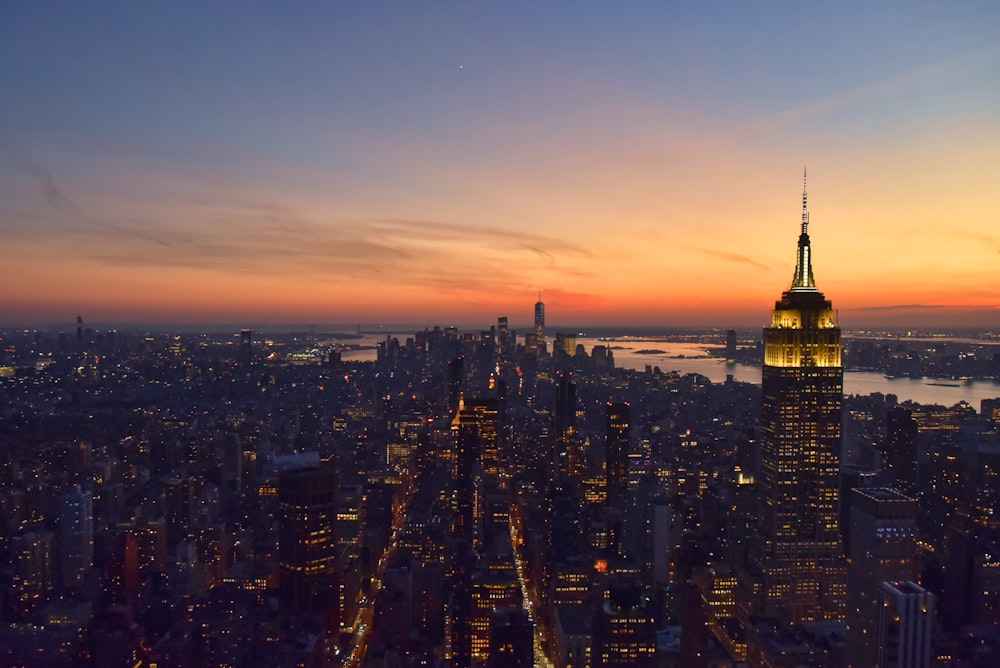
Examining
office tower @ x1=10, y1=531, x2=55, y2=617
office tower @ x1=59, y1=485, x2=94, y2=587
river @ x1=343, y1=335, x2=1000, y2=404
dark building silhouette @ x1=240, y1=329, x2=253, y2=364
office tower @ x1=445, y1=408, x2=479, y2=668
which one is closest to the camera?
office tower @ x1=445, y1=408, x2=479, y2=668

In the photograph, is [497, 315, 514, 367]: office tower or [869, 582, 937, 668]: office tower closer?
[869, 582, 937, 668]: office tower

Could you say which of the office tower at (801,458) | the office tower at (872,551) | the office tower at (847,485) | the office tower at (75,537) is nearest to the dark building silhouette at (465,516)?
the office tower at (872,551)

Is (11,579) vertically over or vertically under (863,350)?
under

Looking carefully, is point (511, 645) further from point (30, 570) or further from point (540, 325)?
point (540, 325)

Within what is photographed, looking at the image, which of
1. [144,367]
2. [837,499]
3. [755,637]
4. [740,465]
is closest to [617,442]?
[740,465]

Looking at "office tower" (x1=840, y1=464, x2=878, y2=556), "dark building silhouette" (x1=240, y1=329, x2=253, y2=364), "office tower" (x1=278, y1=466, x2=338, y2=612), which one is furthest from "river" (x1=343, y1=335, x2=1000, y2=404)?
"office tower" (x1=278, y1=466, x2=338, y2=612)

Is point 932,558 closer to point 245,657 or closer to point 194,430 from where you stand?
point 245,657

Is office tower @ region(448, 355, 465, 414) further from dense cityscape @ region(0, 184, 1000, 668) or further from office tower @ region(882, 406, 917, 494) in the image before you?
office tower @ region(882, 406, 917, 494)

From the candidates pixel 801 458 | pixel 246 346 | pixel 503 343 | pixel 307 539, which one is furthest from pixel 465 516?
pixel 503 343
